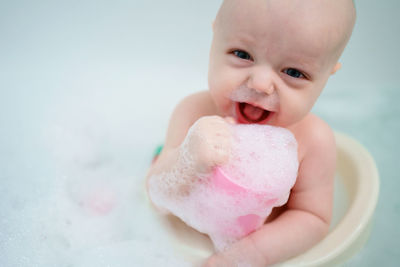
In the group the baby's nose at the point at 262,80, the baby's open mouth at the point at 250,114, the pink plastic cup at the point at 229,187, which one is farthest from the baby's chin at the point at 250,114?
the pink plastic cup at the point at 229,187

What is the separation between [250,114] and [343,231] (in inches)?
15.4

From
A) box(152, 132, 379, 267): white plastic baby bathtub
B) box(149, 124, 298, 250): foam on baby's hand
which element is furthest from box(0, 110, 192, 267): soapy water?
box(149, 124, 298, 250): foam on baby's hand

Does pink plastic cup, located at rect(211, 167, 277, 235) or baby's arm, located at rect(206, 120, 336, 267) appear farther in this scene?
baby's arm, located at rect(206, 120, 336, 267)

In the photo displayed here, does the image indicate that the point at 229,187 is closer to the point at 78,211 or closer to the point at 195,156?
the point at 195,156

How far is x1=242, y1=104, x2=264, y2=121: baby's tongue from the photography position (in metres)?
1.03

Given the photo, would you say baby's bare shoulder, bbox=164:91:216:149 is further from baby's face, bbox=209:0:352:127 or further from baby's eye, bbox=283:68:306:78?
baby's eye, bbox=283:68:306:78

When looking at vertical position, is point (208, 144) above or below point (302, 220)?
above

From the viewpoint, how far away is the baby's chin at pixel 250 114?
103 centimetres

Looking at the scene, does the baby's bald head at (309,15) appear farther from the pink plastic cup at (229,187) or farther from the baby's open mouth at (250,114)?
the pink plastic cup at (229,187)

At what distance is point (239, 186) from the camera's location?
2.77ft

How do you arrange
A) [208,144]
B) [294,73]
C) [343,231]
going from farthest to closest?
[343,231] < [294,73] < [208,144]

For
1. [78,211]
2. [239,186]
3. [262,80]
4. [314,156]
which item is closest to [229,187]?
[239,186]

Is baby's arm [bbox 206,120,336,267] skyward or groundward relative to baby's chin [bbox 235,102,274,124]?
groundward

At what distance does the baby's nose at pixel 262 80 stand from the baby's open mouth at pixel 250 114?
0.11 meters
